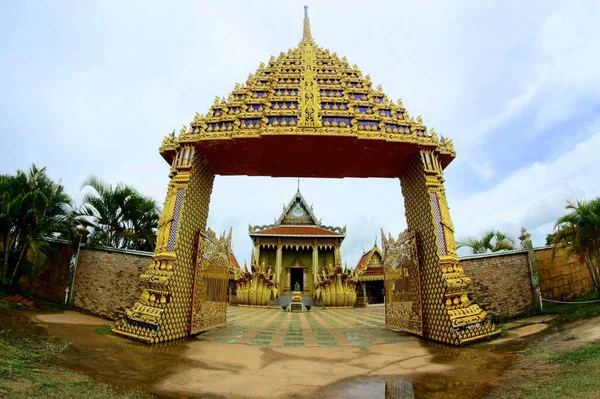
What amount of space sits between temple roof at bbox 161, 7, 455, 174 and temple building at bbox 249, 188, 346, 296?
63.1 feet

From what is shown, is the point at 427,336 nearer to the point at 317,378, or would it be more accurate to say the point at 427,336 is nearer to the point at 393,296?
the point at 393,296

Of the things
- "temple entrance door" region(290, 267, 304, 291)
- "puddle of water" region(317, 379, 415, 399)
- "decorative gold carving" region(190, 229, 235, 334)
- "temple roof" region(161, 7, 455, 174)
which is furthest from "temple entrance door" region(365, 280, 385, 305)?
"puddle of water" region(317, 379, 415, 399)

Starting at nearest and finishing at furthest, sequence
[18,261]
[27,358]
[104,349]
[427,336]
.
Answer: [27,358] < [104,349] < [427,336] < [18,261]

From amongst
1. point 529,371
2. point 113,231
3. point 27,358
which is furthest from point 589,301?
point 113,231

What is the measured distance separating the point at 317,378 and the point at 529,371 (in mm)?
2649

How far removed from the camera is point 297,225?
28.8 meters

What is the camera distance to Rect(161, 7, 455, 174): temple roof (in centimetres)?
792

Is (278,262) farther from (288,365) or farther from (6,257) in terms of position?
(288,365)

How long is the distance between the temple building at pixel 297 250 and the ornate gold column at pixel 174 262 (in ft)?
61.6

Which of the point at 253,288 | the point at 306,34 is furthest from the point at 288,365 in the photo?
the point at 253,288

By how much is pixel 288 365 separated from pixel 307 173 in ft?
19.1

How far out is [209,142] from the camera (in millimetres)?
8055

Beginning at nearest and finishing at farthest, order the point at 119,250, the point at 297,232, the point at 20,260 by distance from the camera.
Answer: the point at 20,260
the point at 119,250
the point at 297,232

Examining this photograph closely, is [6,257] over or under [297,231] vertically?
under
